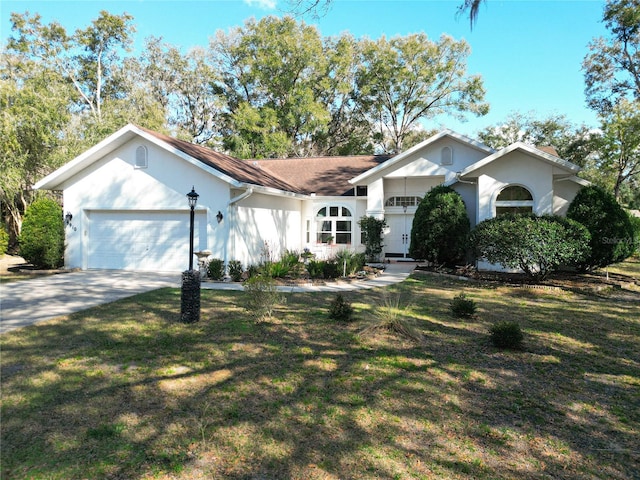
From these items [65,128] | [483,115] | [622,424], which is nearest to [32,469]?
[622,424]

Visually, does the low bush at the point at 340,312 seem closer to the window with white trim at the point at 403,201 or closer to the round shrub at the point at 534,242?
the round shrub at the point at 534,242

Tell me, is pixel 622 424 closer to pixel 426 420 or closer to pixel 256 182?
pixel 426 420

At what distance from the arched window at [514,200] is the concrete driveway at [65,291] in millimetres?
11715

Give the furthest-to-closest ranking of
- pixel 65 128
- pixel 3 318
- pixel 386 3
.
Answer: pixel 65 128 < pixel 386 3 < pixel 3 318

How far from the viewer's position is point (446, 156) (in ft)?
56.1

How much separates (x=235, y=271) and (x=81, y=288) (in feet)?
14.1

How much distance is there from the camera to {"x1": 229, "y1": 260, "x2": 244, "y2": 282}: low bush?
41.4ft

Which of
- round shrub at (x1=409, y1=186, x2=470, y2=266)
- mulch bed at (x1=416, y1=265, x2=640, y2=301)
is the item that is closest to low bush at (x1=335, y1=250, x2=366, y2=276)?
round shrub at (x1=409, y1=186, x2=470, y2=266)

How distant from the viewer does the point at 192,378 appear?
16.3 feet

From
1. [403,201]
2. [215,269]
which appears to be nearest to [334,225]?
[403,201]

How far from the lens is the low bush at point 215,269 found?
494 inches

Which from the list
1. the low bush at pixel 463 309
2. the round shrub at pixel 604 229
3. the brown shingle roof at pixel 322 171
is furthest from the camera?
the brown shingle roof at pixel 322 171

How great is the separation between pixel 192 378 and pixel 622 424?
475 cm

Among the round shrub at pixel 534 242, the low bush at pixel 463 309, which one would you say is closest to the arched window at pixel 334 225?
the round shrub at pixel 534 242
